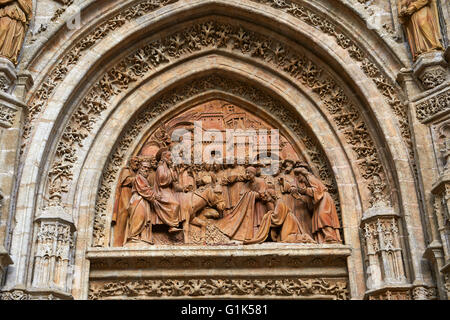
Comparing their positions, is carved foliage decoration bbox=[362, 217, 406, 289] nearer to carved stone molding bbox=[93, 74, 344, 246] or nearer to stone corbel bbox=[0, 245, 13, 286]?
carved stone molding bbox=[93, 74, 344, 246]

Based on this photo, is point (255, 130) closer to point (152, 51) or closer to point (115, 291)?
point (152, 51)

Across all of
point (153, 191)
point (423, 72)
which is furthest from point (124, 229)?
point (423, 72)

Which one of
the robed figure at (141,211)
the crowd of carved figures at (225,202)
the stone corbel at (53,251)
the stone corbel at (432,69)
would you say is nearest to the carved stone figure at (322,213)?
the crowd of carved figures at (225,202)

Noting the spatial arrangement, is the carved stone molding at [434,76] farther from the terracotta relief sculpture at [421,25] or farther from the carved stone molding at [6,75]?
the carved stone molding at [6,75]

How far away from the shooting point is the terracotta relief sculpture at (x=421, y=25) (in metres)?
11.6

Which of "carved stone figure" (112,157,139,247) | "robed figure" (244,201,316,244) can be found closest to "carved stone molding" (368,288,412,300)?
"robed figure" (244,201,316,244)

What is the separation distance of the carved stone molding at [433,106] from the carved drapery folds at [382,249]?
5.13ft

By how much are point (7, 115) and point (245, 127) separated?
14.3ft

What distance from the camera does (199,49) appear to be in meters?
13.4

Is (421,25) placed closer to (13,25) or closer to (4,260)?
(13,25)

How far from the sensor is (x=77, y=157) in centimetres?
1191

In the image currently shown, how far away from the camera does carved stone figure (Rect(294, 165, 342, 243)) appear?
11.7 meters

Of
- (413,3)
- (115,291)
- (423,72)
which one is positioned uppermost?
(413,3)

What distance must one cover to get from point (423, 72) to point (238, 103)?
3.63 m
